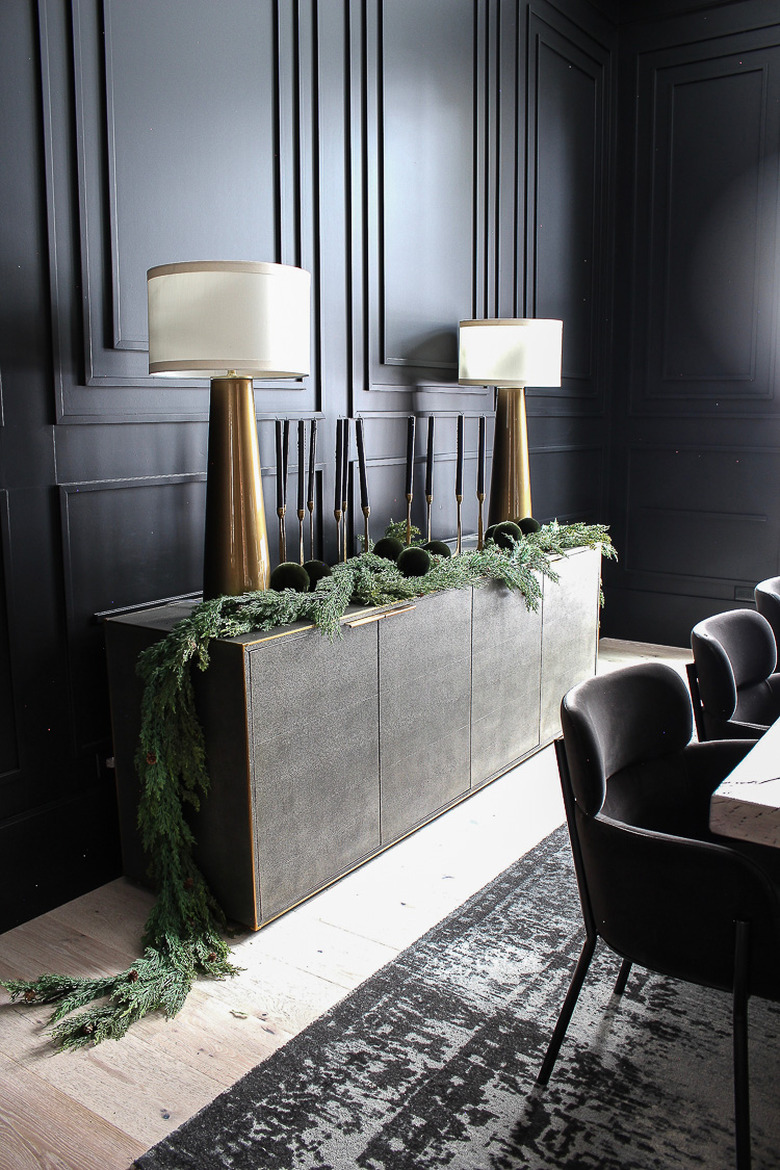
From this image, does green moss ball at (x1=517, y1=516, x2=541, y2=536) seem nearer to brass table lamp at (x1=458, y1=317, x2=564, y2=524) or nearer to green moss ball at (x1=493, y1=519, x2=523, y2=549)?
brass table lamp at (x1=458, y1=317, x2=564, y2=524)

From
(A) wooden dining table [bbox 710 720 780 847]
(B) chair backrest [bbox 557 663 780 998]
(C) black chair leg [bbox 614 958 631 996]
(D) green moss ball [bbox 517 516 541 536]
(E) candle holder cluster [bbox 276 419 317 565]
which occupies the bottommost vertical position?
(C) black chair leg [bbox 614 958 631 996]

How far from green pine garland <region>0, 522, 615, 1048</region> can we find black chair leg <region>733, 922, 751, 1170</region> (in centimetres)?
110

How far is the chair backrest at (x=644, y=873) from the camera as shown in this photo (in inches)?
57.2

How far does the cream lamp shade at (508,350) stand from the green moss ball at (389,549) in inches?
32.9

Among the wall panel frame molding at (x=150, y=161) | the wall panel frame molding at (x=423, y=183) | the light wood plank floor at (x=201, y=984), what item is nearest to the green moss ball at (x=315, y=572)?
the wall panel frame molding at (x=150, y=161)

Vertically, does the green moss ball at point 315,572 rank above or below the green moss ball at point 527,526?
below

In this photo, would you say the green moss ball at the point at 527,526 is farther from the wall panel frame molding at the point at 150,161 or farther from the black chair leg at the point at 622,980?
→ the black chair leg at the point at 622,980

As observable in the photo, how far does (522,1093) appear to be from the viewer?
177cm

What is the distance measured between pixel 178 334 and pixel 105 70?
0.72 m

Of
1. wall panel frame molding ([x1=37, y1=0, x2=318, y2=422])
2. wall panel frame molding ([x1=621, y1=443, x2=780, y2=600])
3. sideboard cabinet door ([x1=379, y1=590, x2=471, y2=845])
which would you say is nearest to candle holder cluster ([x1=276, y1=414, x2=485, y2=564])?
wall panel frame molding ([x1=37, y1=0, x2=318, y2=422])

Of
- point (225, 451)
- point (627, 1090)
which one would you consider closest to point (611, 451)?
point (225, 451)

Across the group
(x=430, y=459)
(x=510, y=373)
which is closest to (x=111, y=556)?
(x=430, y=459)

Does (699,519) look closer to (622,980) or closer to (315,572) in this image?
(315,572)

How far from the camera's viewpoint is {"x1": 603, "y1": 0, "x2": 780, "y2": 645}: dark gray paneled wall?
4707 mm
